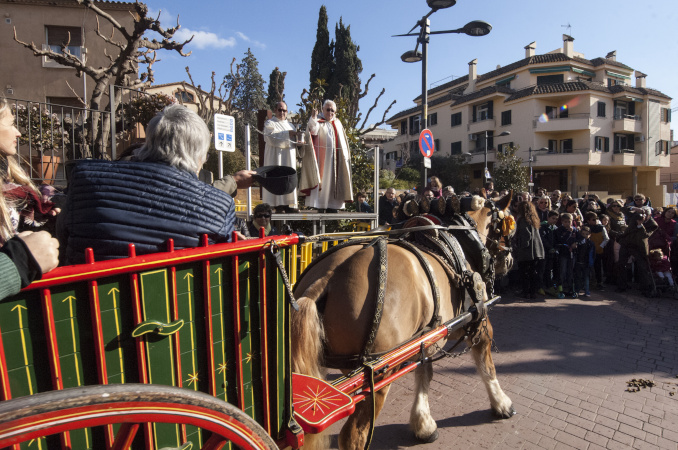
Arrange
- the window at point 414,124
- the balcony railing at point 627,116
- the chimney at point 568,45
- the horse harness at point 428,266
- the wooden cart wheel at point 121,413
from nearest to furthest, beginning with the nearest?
the wooden cart wheel at point 121,413 → the horse harness at point 428,266 → the balcony railing at point 627,116 → the chimney at point 568,45 → the window at point 414,124

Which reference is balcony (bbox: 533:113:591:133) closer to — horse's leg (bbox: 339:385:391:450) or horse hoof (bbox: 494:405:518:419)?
horse hoof (bbox: 494:405:518:419)

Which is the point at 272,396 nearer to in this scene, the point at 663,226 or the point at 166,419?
the point at 166,419

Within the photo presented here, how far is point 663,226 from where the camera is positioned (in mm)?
9031

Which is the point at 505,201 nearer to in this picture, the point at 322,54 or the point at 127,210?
the point at 127,210

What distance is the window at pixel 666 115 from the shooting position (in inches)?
1559

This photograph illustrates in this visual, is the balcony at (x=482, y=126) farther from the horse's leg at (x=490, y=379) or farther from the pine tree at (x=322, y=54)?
the horse's leg at (x=490, y=379)

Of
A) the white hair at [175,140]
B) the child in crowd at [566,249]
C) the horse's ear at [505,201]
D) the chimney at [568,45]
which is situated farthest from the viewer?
the chimney at [568,45]

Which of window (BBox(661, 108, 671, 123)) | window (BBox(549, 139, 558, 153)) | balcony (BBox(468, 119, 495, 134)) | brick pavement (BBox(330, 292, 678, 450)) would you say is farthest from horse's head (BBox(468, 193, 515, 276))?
window (BBox(661, 108, 671, 123))

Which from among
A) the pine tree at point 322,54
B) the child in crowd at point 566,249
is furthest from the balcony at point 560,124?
the child in crowd at point 566,249

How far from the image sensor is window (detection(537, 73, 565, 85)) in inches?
1447

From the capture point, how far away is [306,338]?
2182 mm

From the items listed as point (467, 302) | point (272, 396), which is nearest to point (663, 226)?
point (467, 302)

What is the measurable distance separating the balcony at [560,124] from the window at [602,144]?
2.05 metres

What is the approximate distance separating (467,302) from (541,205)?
7.12 metres
